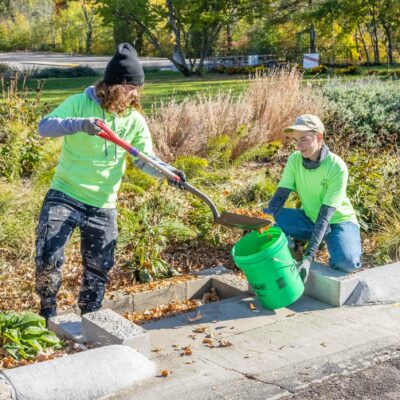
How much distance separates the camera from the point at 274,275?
5258 millimetres

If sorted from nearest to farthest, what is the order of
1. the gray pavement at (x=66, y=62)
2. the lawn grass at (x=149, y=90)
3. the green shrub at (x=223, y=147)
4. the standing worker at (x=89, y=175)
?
1. the standing worker at (x=89, y=175)
2. the green shrub at (x=223, y=147)
3. the lawn grass at (x=149, y=90)
4. the gray pavement at (x=66, y=62)

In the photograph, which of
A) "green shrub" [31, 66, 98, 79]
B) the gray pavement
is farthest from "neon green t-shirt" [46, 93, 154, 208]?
the gray pavement

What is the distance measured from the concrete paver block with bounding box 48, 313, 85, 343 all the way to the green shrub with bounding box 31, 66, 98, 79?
889 inches

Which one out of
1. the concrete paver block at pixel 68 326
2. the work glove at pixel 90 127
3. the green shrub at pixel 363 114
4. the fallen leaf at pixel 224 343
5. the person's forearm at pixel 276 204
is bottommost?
the fallen leaf at pixel 224 343

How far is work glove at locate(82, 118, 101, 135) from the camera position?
445cm

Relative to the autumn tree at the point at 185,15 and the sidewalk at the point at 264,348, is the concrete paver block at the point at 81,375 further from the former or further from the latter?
the autumn tree at the point at 185,15

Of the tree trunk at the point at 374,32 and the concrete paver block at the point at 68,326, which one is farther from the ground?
the tree trunk at the point at 374,32

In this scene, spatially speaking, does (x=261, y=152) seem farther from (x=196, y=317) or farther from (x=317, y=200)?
(x=196, y=317)

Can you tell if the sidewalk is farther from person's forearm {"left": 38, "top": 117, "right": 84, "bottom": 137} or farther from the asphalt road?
person's forearm {"left": 38, "top": 117, "right": 84, "bottom": 137}

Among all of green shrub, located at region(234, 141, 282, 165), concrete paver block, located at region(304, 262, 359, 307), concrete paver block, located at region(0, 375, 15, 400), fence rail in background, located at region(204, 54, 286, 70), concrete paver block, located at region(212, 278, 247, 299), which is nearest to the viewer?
concrete paver block, located at region(0, 375, 15, 400)

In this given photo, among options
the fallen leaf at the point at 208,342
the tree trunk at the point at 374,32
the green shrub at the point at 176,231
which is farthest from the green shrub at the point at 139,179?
the tree trunk at the point at 374,32

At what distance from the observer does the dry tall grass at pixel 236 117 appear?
963 centimetres

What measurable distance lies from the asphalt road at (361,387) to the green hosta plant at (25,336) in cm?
148

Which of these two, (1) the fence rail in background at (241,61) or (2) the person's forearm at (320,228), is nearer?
(2) the person's forearm at (320,228)
